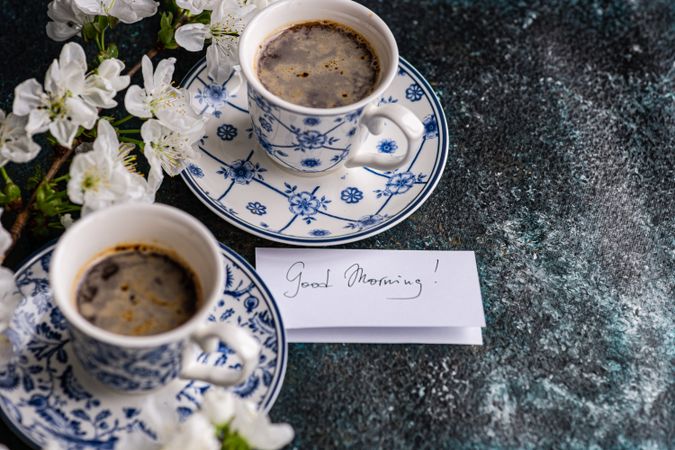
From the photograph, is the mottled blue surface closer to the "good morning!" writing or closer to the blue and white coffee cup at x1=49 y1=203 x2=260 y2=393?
the "good morning!" writing

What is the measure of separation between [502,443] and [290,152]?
0.45 metres

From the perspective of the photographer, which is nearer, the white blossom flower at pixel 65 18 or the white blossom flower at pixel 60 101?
the white blossom flower at pixel 60 101

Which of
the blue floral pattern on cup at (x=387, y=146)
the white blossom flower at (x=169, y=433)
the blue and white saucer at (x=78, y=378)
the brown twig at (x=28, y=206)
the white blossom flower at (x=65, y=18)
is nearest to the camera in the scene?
the white blossom flower at (x=169, y=433)

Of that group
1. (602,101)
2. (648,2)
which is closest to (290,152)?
(602,101)

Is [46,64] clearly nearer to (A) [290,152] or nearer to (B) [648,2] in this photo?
(A) [290,152]

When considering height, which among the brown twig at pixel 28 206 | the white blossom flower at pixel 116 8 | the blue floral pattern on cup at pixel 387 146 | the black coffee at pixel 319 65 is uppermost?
the white blossom flower at pixel 116 8

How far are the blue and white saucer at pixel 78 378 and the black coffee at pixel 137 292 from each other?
0.31ft

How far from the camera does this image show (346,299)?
1.06 meters

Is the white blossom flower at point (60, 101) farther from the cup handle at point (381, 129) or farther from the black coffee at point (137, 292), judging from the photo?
the cup handle at point (381, 129)

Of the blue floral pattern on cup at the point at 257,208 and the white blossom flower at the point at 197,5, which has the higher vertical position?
the white blossom flower at the point at 197,5

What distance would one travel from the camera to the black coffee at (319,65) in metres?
1.09

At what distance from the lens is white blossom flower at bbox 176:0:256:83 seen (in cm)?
109

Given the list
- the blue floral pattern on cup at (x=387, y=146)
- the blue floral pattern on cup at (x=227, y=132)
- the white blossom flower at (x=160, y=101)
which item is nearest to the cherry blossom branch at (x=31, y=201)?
the white blossom flower at (x=160, y=101)

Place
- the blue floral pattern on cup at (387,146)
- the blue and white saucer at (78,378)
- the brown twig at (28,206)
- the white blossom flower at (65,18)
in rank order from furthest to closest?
the blue floral pattern on cup at (387,146)
the white blossom flower at (65,18)
the brown twig at (28,206)
the blue and white saucer at (78,378)
